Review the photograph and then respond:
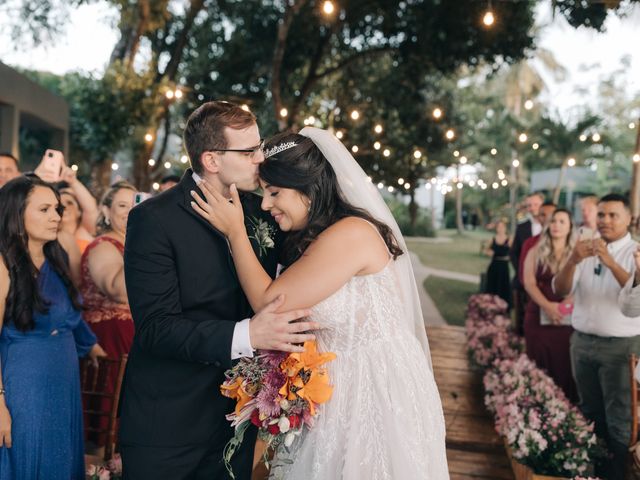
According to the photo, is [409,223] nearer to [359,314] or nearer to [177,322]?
[359,314]

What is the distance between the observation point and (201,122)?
7.42 feet

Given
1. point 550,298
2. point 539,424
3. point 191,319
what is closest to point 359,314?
point 191,319

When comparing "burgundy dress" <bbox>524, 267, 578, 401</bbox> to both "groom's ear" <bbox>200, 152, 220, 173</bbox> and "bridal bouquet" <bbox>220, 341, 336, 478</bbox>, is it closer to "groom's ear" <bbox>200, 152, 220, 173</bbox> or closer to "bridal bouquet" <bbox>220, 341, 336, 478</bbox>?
"bridal bouquet" <bbox>220, 341, 336, 478</bbox>

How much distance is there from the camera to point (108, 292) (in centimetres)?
421

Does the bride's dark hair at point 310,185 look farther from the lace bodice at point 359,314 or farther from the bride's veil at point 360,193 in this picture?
the lace bodice at point 359,314

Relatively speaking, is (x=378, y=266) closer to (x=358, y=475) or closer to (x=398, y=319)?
(x=398, y=319)

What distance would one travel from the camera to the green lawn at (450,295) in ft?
43.5

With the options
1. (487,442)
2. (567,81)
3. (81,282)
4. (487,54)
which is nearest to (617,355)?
(487,442)

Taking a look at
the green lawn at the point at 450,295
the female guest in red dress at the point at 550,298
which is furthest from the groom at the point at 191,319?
the green lawn at the point at 450,295

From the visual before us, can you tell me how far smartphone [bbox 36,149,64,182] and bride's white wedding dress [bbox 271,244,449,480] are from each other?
2.72 meters

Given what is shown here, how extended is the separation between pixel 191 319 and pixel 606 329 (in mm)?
3171

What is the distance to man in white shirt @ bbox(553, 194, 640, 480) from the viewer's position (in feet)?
13.4

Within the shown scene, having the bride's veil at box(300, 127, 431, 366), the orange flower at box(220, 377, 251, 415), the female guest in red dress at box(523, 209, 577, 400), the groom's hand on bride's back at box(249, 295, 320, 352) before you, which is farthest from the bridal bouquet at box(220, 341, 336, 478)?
the female guest in red dress at box(523, 209, 577, 400)

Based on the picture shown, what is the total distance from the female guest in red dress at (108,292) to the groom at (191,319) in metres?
2.05
